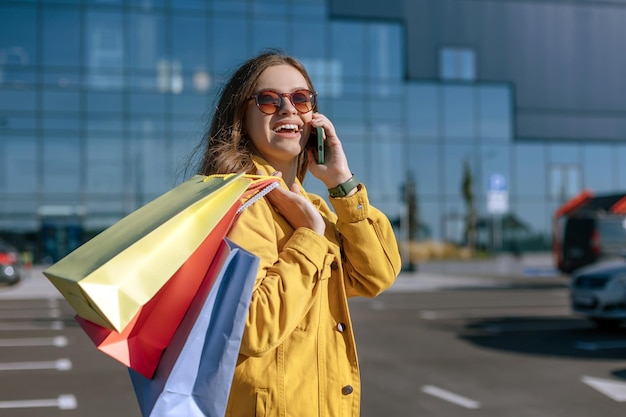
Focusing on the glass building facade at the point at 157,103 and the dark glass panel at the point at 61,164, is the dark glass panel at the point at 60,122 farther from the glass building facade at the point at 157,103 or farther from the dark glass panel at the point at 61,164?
the dark glass panel at the point at 61,164

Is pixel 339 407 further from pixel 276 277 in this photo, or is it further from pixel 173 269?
pixel 173 269

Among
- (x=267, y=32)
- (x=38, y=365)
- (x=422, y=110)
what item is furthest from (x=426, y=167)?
(x=38, y=365)

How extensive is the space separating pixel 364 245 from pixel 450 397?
192 inches

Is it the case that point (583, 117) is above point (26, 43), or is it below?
below

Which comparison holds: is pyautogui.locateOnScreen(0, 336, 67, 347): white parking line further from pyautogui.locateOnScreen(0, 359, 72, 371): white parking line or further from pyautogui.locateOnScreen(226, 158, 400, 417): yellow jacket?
pyautogui.locateOnScreen(226, 158, 400, 417): yellow jacket

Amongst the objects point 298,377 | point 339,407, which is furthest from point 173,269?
point 339,407

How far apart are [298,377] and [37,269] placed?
93.0 feet

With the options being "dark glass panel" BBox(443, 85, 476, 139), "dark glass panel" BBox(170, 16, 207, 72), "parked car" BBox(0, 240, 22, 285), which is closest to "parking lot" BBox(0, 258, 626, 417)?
"parked car" BBox(0, 240, 22, 285)

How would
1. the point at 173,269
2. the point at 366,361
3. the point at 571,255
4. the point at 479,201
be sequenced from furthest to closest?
the point at 479,201
the point at 571,255
the point at 366,361
the point at 173,269

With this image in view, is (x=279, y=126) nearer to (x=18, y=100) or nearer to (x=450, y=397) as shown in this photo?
(x=450, y=397)

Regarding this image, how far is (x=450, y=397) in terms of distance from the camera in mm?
6527

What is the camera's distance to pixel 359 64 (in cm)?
3039

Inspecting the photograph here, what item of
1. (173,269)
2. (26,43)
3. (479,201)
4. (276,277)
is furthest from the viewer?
(479,201)

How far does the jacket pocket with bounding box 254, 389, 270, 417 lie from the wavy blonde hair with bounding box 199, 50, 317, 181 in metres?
0.61
